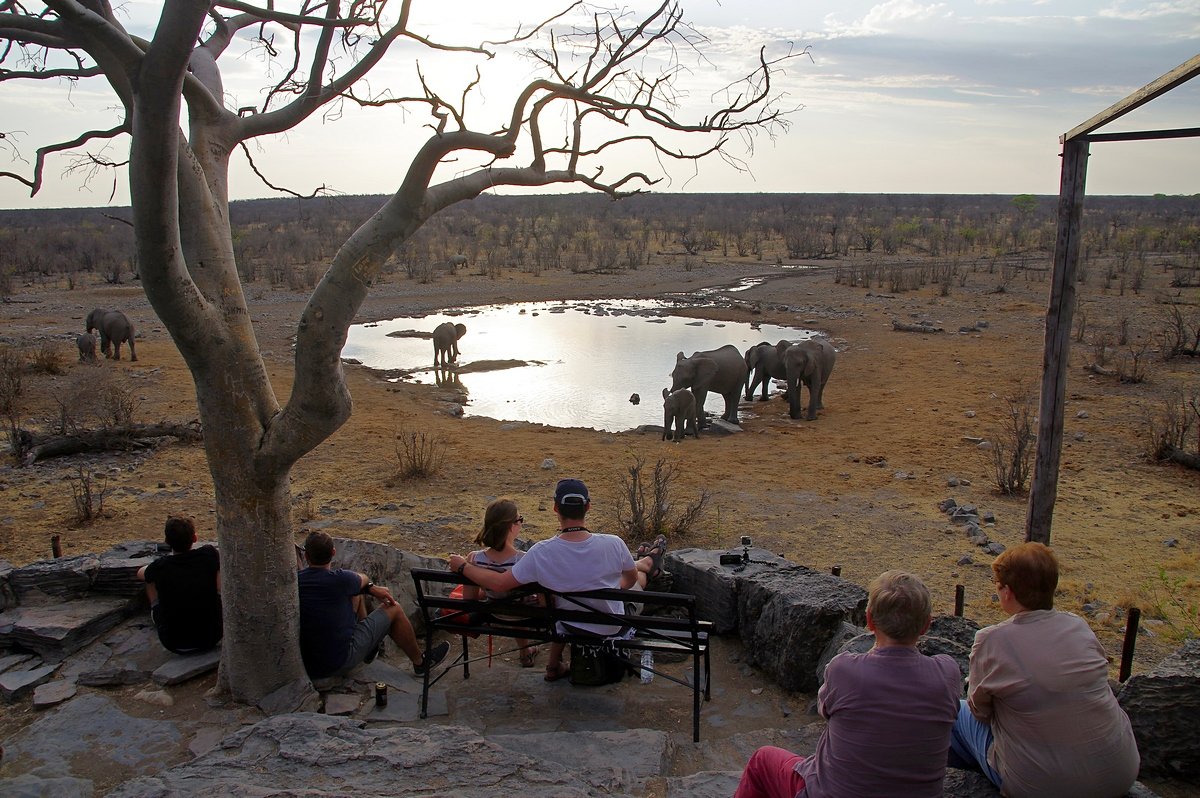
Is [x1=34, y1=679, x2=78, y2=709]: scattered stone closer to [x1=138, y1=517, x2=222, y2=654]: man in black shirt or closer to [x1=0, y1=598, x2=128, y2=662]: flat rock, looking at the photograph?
[x1=0, y1=598, x2=128, y2=662]: flat rock

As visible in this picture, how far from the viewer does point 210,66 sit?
4652 millimetres

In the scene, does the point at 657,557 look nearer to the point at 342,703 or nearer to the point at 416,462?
the point at 342,703

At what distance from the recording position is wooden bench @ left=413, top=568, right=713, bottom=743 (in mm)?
4227

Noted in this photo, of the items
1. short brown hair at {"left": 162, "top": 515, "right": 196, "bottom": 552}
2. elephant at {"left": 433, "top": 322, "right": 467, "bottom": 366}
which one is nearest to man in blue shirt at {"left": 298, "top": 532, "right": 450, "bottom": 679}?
short brown hair at {"left": 162, "top": 515, "right": 196, "bottom": 552}

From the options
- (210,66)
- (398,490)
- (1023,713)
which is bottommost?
(398,490)

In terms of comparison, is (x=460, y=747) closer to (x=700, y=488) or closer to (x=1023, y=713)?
(x=1023, y=713)

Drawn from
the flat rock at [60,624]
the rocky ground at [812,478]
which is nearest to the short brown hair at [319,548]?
the flat rock at [60,624]

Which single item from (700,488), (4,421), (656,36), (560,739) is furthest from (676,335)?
(560,739)

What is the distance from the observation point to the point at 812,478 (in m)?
9.73

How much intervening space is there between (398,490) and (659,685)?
197 inches

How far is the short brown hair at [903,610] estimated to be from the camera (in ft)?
9.36

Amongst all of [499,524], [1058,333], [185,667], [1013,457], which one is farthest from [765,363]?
[185,667]

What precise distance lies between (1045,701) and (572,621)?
221 cm

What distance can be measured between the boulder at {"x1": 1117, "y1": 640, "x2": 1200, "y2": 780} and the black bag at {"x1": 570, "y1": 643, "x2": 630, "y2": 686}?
2.38 metres
